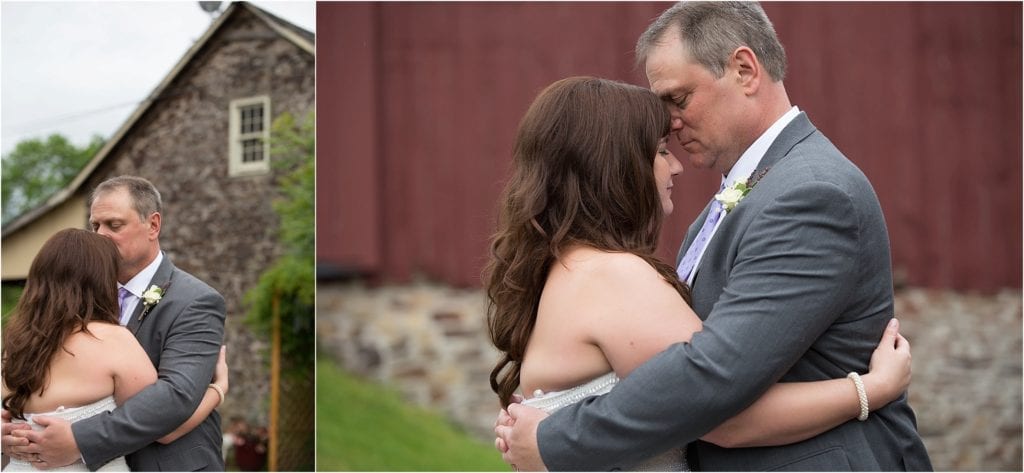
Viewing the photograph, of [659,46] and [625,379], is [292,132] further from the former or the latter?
[625,379]

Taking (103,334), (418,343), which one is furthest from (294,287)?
(418,343)

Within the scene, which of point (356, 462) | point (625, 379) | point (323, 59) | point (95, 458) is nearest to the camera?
point (625, 379)

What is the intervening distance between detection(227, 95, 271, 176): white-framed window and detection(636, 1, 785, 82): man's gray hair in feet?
7.89

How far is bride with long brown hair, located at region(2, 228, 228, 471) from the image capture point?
11.1 ft

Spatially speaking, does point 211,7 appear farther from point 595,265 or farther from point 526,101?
point 526,101

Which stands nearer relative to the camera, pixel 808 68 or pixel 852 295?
pixel 852 295

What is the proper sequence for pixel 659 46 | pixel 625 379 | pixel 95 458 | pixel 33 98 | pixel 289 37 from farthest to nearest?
1. pixel 289 37
2. pixel 33 98
3. pixel 95 458
4. pixel 659 46
5. pixel 625 379

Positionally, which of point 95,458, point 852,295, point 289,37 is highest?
point 289,37

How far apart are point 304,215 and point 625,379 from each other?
9.51 ft

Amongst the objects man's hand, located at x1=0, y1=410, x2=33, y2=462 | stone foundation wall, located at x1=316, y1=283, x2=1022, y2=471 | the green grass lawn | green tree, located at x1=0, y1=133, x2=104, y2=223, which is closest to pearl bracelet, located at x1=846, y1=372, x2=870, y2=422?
man's hand, located at x1=0, y1=410, x2=33, y2=462

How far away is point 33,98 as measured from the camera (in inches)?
170

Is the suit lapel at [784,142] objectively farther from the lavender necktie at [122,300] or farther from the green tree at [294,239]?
the green tree at [294,239]

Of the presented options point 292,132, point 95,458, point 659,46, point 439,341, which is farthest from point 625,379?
point 439,341

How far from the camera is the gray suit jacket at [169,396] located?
11.2 ft
